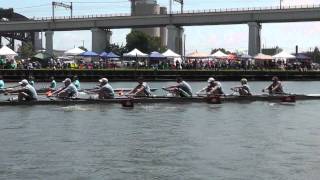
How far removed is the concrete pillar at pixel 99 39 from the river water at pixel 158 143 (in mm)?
94276

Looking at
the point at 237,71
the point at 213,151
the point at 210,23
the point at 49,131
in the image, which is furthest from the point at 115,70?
the point at 213,151

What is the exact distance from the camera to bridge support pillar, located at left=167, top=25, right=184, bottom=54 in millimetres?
122250

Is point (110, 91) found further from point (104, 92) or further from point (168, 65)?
point (168, 65)

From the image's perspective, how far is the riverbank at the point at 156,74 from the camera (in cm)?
7542

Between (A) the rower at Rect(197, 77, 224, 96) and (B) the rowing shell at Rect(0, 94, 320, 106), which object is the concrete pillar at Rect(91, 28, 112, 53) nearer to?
(B) the rowing shell at Rect(0, 94, 320, 106)

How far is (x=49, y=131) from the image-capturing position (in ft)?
88.3

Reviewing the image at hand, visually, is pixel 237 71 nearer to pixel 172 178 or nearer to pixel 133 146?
pixel 133 146

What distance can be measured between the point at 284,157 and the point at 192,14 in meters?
97.5

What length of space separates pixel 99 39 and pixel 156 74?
52.7 meters

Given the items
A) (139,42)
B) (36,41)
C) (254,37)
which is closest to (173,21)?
(254,37)

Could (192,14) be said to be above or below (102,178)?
above

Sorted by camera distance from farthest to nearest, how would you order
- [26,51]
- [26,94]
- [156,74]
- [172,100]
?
[26,51] < [156,74] < [172,100] < [26,94]

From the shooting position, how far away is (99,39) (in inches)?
5138

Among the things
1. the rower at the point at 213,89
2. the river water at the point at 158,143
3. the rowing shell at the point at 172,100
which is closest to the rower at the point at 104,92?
the rowing shell at the point at 172,100
